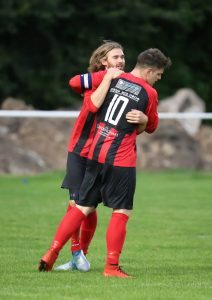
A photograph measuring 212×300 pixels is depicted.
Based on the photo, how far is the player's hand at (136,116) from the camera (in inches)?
329

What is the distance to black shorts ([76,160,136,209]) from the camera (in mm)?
8492

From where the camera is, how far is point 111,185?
27.9 feet

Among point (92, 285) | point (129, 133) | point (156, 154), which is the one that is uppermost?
point (129, 133)

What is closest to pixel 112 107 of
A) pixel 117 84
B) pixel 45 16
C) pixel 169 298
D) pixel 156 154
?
pixel 117 84

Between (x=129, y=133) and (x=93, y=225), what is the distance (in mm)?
1163

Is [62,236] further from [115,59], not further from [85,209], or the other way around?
[115,59]

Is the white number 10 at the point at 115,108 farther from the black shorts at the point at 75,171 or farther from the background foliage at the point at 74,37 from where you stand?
the background foliage at the point at 74,37

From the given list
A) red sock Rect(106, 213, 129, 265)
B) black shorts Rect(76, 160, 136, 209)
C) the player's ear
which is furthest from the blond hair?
red sock Rect(106, 213, 129, 265)

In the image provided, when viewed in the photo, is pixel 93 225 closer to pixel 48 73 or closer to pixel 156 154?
pixel 156 154

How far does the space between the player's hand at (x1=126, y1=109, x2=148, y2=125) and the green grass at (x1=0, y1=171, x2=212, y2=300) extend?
1.28 m

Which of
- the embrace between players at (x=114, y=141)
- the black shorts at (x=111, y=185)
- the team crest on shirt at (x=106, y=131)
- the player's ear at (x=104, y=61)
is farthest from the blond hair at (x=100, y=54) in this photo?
the black shorts at (x=111, y=185)

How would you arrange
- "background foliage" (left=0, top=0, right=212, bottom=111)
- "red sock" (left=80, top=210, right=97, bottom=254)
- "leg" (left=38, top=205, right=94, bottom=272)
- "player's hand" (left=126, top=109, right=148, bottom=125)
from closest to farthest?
"player's hand" (left=126, top=109, right=148, bottom=125), "leg" (left=38, top=205, right=94, bottom=272), "red sock" (left=80, top=210, right=97, bottom=254), "background foliage" (left=0, top=0, right=212, bottom=111)

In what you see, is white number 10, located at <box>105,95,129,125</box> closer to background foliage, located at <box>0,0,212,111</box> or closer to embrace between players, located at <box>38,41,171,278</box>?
embrace between players, located at <box>38,41,171,278</box>

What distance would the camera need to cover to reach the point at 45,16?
33094mm
